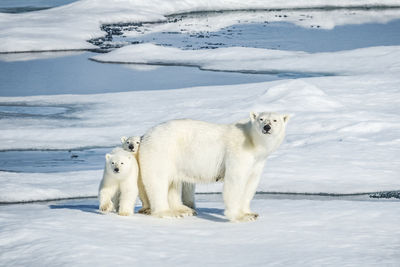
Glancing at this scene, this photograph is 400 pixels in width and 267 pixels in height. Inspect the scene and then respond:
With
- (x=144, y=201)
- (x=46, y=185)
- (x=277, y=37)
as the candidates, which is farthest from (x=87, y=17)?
(x=144, y=201)

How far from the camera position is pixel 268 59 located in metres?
19.9

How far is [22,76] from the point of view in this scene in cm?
1966

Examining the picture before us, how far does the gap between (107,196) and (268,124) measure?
1.42 m

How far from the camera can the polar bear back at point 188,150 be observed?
586 centimetres

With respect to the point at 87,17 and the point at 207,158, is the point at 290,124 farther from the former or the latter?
the point at 87,17

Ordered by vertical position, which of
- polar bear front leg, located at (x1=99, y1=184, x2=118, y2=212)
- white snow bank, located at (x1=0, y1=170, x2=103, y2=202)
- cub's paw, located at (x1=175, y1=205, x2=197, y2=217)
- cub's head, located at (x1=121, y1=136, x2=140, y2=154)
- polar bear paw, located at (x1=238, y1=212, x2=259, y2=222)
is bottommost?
white snow bank, located at (x1=0, y1=170, x2=103, y2=202)

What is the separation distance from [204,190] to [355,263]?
403 cm

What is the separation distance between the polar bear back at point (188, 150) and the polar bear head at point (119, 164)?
0.72ft

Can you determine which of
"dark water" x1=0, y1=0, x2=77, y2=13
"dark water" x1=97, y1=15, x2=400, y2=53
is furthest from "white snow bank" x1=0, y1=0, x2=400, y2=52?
"dark water" x1=0, y1=0, x2=77, y2=13

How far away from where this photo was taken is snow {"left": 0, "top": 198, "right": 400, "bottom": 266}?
4582mm

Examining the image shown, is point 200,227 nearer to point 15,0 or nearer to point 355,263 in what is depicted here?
point 355,263

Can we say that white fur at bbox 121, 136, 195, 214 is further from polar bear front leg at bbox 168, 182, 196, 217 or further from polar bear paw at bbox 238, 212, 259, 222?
polar bear paw at bbox 238, 212, 259, 222

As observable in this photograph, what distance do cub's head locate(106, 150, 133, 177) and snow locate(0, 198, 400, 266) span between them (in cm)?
37

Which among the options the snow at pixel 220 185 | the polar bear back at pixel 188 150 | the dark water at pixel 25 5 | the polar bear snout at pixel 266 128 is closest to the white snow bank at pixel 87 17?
the snow at pixel 220 185
